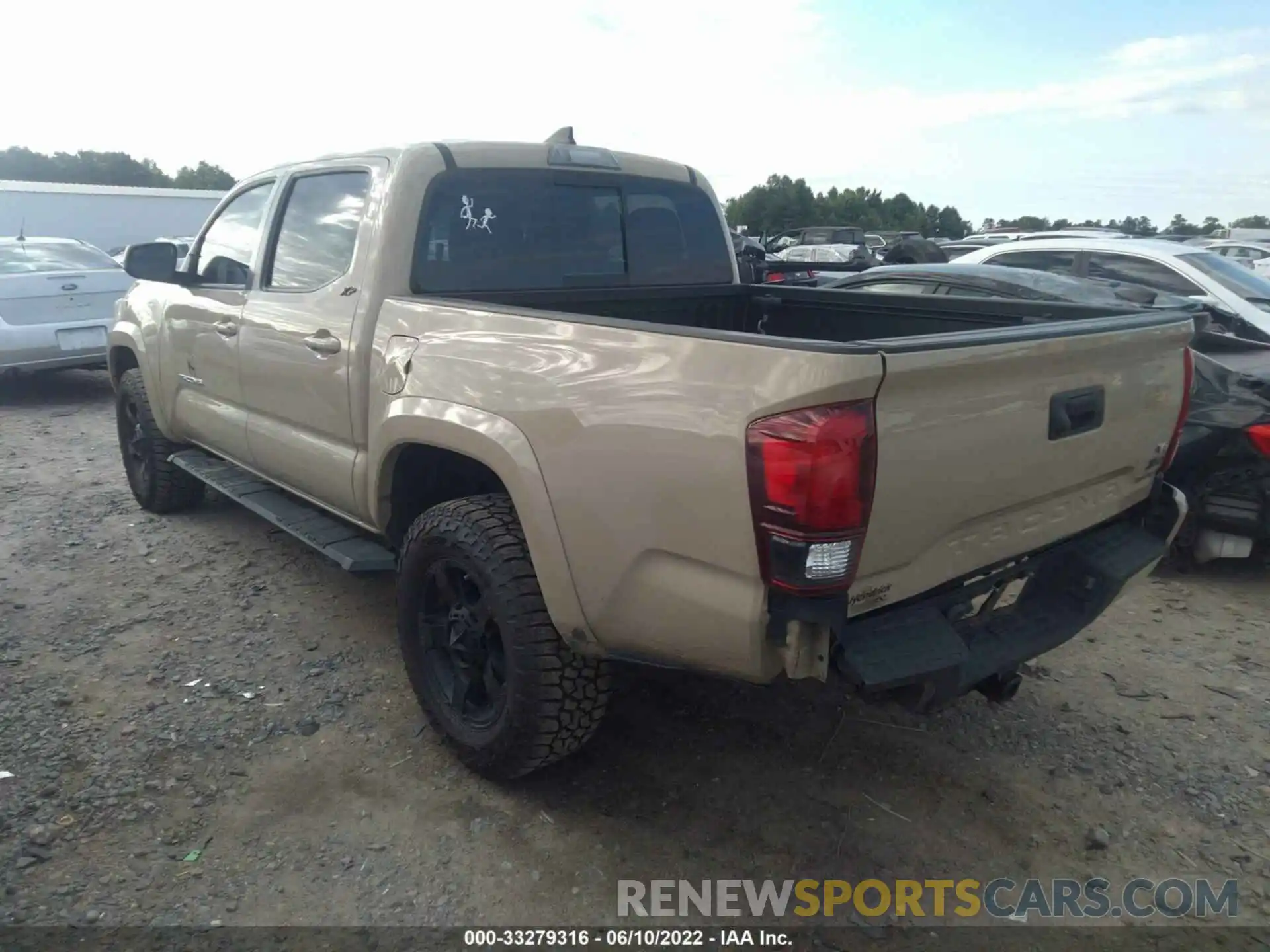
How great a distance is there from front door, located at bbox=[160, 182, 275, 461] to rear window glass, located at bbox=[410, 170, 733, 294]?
49.1 inches

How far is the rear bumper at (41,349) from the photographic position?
8586 mm

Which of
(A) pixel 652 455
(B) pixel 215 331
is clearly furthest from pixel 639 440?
(B) pixel 215 331

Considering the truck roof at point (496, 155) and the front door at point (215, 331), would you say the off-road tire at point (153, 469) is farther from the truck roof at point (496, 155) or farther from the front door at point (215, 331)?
the truck roof at point (496, 155)

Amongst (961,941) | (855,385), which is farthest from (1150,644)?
(855,385)

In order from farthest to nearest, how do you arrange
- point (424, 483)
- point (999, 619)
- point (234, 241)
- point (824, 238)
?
point (824, 238)
point (234, 241)
point (424, 483)
point (999, 619)

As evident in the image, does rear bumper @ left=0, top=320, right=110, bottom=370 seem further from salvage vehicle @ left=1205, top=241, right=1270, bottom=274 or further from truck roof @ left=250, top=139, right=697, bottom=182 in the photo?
salvage vehicle @ left=1205, top=241, right=1270, bottom=274

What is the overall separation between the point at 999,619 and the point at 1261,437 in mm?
2710

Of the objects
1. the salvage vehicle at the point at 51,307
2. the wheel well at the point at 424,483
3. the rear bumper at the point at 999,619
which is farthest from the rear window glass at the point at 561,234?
the salvage vehicle at the point at 51,307

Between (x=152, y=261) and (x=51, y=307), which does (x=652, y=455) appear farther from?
(x=51, y=307)

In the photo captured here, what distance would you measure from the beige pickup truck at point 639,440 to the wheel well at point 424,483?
0.01 meters

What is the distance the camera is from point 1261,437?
14.8 feet

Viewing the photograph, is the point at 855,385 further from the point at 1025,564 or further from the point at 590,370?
the point at 1025,564

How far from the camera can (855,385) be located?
203 cm

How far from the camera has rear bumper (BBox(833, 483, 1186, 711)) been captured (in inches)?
89.5
